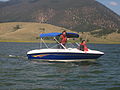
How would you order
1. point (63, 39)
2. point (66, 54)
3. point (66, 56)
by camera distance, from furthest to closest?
1. point (63, 39)
2. point (66, 56)
3. point (66, 54)

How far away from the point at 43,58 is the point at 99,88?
1384 centimetres

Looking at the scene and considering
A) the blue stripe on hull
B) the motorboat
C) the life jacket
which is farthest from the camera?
the life jacket

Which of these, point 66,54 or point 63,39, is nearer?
point 66,54

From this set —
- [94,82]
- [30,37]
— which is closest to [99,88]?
[94,82]

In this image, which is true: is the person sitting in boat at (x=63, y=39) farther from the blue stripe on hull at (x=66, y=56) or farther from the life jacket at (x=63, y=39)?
the blue stripe on hull at (x=66, y=56)

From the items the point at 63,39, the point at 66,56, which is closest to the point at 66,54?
the point at 66,56

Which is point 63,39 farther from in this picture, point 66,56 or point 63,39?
point 66,56

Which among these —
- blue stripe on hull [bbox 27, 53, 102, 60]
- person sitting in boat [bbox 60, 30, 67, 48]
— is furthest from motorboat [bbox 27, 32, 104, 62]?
person sitting in boat [bbox 60, 30, 67, 48]

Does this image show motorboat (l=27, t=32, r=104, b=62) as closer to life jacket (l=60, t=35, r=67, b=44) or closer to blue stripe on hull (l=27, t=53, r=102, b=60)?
blue stripe on hull (l=27, t=53, r=102, b=60)

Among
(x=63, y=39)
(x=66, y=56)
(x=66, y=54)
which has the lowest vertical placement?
(x=66, y=56)

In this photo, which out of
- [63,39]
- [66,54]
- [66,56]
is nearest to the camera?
[66,54]

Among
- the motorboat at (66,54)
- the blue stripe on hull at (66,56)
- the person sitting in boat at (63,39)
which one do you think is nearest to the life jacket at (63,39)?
the person sitting in boat at (63,39)

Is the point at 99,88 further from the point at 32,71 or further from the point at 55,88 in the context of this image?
the point at 32,71

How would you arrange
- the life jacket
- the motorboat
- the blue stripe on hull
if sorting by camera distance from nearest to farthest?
the motorboat → the blue stripe on hull → the life jacket
